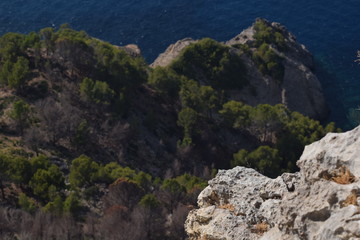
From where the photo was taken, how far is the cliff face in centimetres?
8212

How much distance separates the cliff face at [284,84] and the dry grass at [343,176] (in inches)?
2476

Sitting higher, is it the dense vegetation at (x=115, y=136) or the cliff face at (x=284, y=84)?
the dense vegetation at (x=115, y=136)

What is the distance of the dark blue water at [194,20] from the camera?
310 ft

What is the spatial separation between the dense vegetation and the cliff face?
8.62 ft

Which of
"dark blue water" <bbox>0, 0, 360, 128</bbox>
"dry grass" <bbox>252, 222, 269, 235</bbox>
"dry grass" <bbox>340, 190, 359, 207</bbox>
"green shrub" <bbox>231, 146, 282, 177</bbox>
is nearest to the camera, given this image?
"dry grass" <bbox>340, 190, 359, 207</bbox>

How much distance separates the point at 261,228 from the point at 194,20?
86.9 m

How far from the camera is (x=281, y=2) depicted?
355ft

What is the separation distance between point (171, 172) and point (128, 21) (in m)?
54.3

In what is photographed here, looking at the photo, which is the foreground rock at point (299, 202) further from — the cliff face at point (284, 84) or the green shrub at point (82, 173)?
the cliff face at point (284, 84)

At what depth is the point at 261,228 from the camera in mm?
21781

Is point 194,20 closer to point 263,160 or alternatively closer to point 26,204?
point 263,160

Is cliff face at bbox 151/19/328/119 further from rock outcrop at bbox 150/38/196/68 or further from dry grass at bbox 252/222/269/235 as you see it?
dry grass at bbox 252/222/269/235

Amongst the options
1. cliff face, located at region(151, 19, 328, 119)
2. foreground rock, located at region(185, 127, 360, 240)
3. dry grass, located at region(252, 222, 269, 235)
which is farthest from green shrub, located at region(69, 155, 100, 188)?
cliff face, located at region(151, 19, 328, 119)

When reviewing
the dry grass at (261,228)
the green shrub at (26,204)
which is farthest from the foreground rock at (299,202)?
the green shrub at (26,204)
